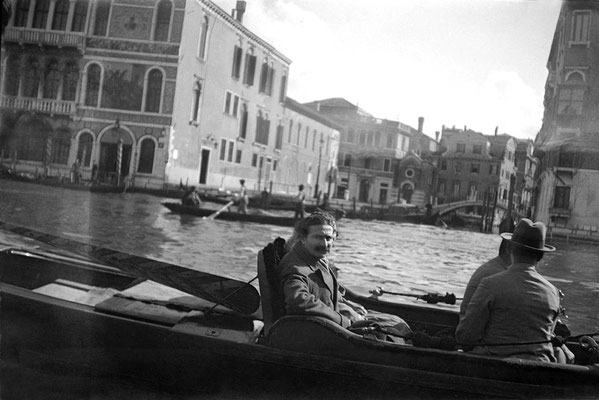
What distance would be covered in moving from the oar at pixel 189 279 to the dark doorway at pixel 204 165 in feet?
2.08

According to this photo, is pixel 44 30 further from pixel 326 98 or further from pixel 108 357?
pixel 108 357

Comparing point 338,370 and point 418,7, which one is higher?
point 418,7

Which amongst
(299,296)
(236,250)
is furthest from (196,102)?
(299,296)

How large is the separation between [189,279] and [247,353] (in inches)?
19.6

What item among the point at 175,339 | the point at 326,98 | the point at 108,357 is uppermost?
the point at 326,98

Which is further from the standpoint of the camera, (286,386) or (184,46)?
(184,46)

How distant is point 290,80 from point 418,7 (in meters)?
0.64

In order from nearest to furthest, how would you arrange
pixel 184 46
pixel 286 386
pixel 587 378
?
pixel 587 378
pixel 286 386
pixel 184 46

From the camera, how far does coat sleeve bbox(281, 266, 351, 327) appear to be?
59.7 inches

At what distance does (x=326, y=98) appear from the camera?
242 cm

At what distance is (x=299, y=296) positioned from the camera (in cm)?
151

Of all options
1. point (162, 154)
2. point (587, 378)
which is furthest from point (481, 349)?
point (162, 154)

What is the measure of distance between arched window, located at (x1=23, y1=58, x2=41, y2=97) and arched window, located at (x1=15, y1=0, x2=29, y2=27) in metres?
0.20

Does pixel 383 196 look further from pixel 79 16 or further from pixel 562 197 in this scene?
pixel 79 16
